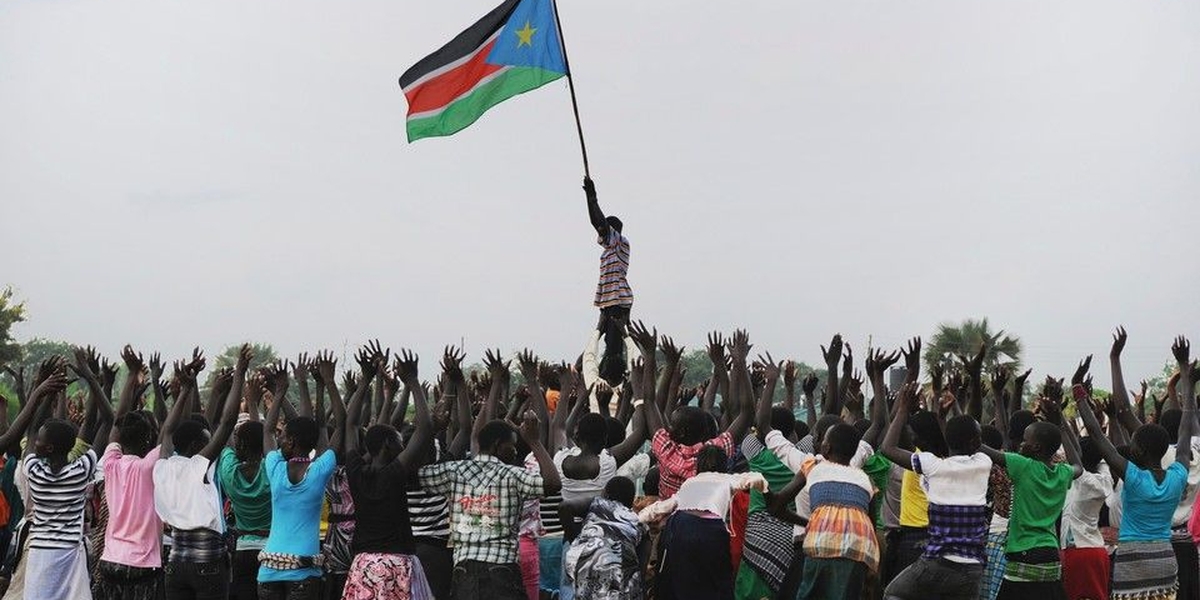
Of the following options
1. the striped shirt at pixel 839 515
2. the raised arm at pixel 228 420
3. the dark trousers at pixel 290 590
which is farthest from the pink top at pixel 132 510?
the striped shirt at pixel 839 515

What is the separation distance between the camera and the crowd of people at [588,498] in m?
9.41

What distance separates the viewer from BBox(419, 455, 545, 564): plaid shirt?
9.37m

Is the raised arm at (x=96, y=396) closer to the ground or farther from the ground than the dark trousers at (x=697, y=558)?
farther from the ground

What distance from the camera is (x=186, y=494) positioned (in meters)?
10.2

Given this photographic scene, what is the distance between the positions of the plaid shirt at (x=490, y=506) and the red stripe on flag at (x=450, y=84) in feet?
25.6

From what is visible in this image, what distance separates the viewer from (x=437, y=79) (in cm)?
1652

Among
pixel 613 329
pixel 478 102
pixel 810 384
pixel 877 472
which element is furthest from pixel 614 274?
pixel 877 472

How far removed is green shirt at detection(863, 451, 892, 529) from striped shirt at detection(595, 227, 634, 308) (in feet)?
21.0

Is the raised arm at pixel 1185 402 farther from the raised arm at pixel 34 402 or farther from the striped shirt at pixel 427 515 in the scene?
the raised arm at pixel 34 402

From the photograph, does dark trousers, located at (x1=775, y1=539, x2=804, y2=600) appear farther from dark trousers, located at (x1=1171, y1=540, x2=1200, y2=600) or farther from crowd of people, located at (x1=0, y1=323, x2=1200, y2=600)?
dark trousers, located at (x1=1171, y1=540, x2=1200, y2=600)

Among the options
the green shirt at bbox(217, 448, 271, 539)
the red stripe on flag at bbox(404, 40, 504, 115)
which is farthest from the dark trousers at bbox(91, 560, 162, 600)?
the red stripe on flag at bbox(404, 40, 504, 115)

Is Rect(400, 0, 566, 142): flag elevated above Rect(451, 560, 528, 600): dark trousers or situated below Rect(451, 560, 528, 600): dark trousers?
above

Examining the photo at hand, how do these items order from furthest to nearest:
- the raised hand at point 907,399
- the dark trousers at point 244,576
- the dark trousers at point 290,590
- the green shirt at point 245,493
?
the dark trousers at point 244,576
the green shirt at point 245,493
the dark trousers at point 290,590
the raised hand at point 907,399

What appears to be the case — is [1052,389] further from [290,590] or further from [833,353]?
[290,590]
